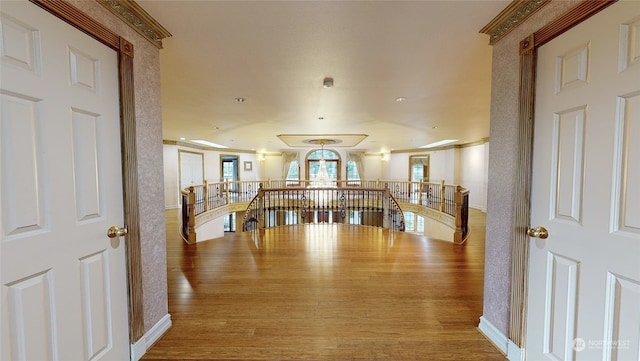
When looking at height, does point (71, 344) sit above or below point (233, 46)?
below

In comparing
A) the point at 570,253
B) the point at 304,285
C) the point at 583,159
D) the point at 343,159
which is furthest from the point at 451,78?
the point at 343,159

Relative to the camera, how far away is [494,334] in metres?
1.68

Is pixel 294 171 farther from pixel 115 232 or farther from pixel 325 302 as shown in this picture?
pixel 115 232

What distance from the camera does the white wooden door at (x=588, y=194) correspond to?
98 cm

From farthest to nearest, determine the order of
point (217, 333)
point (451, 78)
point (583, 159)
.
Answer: point (451, 78) < point (217, 333) < point (583, 159)

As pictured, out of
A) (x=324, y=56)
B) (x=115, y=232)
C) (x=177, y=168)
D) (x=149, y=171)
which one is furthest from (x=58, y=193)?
(x=177, y=168)

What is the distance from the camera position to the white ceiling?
1493 mm

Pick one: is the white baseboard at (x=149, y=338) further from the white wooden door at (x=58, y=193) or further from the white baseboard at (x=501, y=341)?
the white baseboard at (x=501, y=341)

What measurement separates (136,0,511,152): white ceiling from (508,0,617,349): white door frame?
36cm

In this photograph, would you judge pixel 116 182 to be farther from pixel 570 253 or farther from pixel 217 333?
pixel 570 253

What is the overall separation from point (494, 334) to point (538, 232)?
874mm

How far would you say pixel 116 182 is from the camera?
140cm

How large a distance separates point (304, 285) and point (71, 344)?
1781mm

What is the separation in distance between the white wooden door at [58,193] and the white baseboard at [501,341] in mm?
2497
